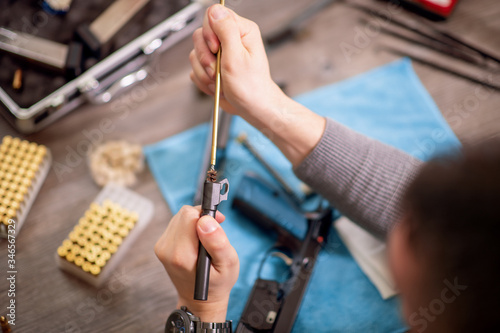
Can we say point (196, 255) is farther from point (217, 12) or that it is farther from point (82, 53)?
point (82, 53)

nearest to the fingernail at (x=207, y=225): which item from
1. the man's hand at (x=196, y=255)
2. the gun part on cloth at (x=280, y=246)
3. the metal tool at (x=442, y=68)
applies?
the man's hand at (x=196, y=255)

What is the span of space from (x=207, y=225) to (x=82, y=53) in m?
0.47

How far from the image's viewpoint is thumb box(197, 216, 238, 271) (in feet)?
1.56

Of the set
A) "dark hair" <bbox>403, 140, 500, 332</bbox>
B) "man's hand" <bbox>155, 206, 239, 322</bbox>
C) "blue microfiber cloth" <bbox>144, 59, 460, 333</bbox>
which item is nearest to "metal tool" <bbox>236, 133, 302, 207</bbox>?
"blue microfiber cloth" <bbox>144, 59, 460, 333</bbox>

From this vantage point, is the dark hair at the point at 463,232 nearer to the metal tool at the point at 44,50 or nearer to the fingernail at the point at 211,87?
the fingernail at the point at 211,87

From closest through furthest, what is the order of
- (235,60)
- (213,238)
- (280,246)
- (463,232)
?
(463,232), (213,238), (235,60), (280,246)

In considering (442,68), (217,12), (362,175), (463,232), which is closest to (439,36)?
(442,68)

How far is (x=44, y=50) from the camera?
2.44 feet

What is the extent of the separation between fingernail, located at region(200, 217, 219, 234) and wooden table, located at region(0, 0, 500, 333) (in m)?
0.24

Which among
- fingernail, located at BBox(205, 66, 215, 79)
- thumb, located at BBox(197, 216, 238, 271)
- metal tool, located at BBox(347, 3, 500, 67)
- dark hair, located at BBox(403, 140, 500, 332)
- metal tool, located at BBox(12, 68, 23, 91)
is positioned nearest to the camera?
dark hair, located at BBox(403, 140, 500, 332)

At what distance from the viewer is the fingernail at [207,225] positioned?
0.48m

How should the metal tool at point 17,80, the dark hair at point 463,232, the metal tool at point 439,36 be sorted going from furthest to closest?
the metal tool at point 439,36 < the metal tool at point 17,80 < the dark hair at point 463,232

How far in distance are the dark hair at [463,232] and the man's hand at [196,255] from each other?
8.6 inches

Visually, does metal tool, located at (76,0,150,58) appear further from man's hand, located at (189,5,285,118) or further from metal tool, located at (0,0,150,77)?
man's hand, located at (189,5,285,118)
